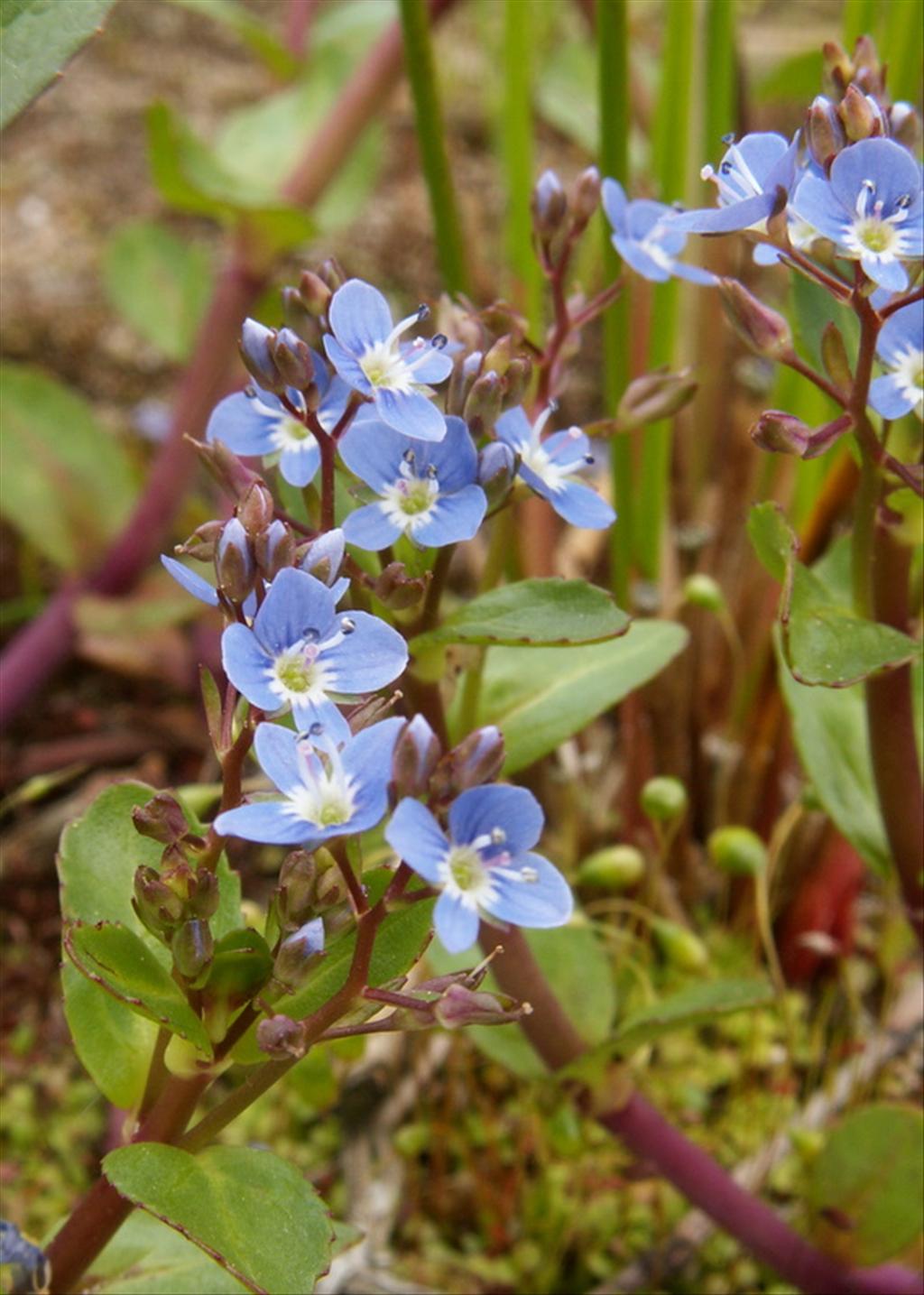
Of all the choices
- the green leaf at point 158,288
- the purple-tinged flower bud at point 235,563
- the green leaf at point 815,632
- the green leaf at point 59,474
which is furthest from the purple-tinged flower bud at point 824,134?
the green leaf at point 158,288

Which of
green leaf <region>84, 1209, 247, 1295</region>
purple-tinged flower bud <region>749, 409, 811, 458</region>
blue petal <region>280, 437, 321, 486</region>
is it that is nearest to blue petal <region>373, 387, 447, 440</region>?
blue petal <region>280, 437, 321, 486</region>

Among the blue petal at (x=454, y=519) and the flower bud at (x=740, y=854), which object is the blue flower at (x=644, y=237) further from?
the flower bud at (x=740, y=854)

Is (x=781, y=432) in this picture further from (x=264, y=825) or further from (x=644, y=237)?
(x=264, y=825)

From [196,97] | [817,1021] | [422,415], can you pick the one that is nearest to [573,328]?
[422,415]

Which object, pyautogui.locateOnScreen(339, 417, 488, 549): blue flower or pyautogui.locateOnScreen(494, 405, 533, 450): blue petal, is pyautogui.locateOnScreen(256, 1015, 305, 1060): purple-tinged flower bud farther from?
pyautogui.locateOnScreen(494, 405, 533, 450): blue petal

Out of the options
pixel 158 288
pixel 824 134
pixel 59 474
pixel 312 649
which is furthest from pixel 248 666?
pixel 158 288

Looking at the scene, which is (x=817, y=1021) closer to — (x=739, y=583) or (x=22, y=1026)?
(x=739, y=583)

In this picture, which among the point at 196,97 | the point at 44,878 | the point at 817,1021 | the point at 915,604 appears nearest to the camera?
the point at 915,604
